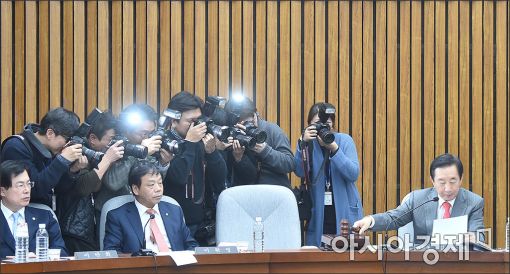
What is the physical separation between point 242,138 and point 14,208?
1487 mm

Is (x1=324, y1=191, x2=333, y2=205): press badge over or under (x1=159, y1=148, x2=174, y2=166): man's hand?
under

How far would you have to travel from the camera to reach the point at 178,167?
233 inches

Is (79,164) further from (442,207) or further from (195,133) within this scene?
(442,207)

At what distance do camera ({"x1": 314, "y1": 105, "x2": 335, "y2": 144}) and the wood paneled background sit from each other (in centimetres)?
143

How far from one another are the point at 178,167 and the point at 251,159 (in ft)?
2.02

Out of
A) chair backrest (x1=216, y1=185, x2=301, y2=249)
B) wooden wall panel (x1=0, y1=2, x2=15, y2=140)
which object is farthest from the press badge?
wooden wall panel (x1=0, y1=2, x2=15, y2=140)

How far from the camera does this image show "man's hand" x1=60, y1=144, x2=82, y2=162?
548cm

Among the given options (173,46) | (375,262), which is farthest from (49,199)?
(173,46)

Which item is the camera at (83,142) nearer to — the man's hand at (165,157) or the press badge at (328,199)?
the man's hand at (165,157)

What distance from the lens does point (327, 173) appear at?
21.3ft

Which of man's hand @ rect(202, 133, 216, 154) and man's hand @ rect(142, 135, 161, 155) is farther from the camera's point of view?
man's hand @ rect(202, 133, 216, 154)

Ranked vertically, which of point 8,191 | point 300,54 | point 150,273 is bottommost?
point 150,273

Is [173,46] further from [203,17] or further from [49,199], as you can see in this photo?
[49,199]

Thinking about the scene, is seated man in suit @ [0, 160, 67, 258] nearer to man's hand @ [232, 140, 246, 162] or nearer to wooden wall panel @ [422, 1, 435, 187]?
man's hand @ [232, 140, 246, 162]
